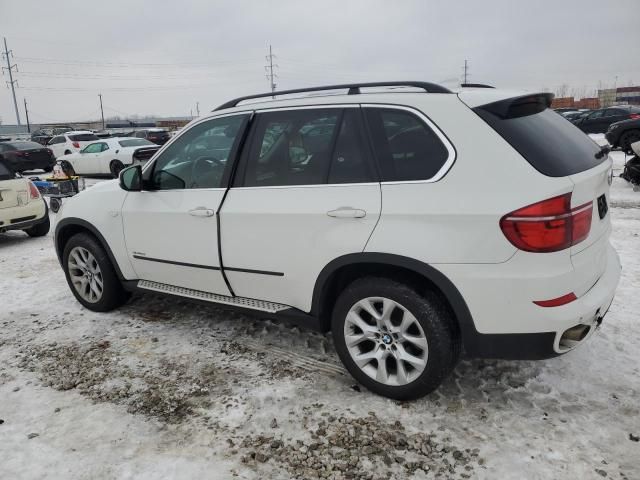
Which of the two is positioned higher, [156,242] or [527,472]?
[156,242]

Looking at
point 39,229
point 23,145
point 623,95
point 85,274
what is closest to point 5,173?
point 39,229

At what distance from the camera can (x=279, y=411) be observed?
3049mm

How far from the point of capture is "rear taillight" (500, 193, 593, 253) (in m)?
2.48

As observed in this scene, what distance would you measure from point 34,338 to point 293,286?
2.52 meters

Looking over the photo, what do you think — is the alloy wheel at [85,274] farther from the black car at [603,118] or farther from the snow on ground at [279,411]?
the black car at [603,118]

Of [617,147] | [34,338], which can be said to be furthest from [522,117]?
[617,147]

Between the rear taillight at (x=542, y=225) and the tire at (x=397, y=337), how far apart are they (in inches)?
24.1

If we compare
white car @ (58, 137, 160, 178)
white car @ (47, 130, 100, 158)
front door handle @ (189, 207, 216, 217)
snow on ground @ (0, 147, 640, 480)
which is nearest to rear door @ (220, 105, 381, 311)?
front door handle @ (189, 207, 216, 217)

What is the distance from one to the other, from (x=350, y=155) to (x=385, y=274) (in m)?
0.75

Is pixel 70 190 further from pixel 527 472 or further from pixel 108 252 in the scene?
pixel 527 472

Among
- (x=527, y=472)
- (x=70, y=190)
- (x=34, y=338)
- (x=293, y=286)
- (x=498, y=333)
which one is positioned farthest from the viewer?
(x=70, y=190)

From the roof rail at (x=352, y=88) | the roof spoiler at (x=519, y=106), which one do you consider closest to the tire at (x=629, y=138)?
the roof spoiler at (x=519, y=106)

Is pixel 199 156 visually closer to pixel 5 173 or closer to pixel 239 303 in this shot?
pixel 239 303

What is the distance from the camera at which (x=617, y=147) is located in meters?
15.9
